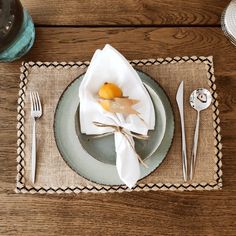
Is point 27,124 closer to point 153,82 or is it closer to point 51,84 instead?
point 51,84

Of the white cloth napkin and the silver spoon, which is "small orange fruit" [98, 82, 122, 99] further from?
the silver spoon

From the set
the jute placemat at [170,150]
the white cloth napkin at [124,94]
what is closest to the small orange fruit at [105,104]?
the white cloth napkin at [124,94]

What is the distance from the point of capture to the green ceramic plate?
26.6 inches

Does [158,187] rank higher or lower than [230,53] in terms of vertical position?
lower

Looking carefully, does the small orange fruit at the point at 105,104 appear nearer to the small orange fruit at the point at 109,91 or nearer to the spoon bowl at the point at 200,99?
the small orange fruit at the point at 109,91

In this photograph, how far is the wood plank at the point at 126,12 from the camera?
0.78 metres

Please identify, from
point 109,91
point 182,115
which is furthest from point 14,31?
point 182,115

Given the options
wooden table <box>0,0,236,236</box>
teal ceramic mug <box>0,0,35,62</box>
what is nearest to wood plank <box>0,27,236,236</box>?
wooden table <box>0,0,236,236</box>

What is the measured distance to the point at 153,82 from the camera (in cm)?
72

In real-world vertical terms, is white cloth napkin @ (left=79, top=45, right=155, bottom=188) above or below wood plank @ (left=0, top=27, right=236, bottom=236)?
above

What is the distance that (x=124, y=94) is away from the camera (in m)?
0.68

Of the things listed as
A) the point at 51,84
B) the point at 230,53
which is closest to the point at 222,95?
the point at 230,53

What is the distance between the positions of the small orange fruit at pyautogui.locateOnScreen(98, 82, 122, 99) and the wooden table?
123 millimetres

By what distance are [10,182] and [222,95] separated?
410mm
